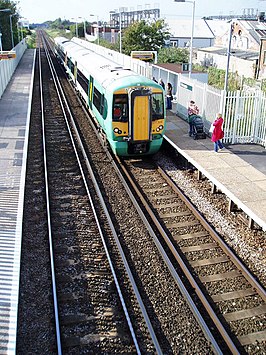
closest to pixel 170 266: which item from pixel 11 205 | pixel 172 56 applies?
pixel 11 205

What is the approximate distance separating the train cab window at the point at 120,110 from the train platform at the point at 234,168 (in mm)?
2300

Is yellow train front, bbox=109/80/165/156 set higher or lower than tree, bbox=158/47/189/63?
lower

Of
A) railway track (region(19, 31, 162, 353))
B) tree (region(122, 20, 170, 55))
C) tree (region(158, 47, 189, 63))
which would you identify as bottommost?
railway track (region(19, 31, 162, 353))

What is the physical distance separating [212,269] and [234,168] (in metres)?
4.82

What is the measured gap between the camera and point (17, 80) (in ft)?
115

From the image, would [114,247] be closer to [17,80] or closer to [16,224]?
[16,224]

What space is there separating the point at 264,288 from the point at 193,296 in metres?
1.32

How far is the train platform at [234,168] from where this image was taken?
31.9ft

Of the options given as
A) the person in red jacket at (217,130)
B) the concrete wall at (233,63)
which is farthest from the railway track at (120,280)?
the concrete wall at (233,63)

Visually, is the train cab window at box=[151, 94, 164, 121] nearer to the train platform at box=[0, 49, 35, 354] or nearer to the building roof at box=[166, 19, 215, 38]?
the train platform at box=[0, 49, 35, 354]

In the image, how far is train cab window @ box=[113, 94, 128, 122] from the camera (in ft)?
41.2

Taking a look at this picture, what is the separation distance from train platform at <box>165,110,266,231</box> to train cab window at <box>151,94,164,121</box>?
147 cm

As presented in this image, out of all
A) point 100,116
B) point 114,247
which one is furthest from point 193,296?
point 100,116

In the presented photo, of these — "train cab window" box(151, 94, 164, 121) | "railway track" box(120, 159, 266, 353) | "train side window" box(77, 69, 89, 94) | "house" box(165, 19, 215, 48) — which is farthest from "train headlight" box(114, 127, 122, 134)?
"house" box(165, 19, 215, 48)
